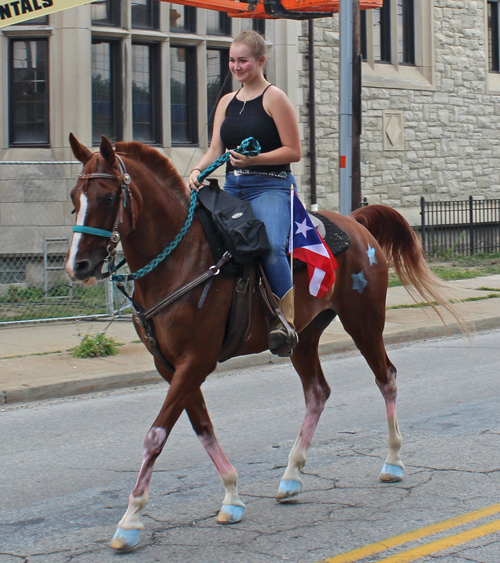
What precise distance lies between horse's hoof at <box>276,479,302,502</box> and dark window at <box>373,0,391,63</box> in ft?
55.5

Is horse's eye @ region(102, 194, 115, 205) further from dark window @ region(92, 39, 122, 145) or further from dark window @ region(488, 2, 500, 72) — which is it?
dark window @ region(488, 2, 500, 72)

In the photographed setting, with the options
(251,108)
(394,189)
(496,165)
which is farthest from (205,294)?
(496,165)

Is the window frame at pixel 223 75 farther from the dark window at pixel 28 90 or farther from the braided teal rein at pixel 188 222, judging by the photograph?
the braided teal rein at pixel 188 222

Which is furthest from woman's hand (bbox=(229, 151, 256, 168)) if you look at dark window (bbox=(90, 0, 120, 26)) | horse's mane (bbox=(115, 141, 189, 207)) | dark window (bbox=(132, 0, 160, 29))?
dark window (bbox=(132, 0, 160, 29))

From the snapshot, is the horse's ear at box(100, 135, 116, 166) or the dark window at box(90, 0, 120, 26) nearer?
the horse's ear at box(100, 135, 116, 166)

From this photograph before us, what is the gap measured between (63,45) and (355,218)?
376 inches

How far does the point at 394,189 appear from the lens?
19.9 metres

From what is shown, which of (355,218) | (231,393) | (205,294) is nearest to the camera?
(205,294)

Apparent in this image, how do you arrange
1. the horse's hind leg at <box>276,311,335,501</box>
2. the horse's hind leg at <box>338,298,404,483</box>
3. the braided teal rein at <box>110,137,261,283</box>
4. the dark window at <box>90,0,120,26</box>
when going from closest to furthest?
the braided teal rein at <box>110,137,261,283</box> < the horse's hind leg at <box>276,311,335,501</box> < the horse's hind leg at <box>338,298,404,483</box> < the dark window at <box>90,0,120,26</box>

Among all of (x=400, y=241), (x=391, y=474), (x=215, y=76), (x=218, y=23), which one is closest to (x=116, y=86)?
(x=215, y=76)

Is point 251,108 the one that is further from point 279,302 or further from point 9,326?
point 9,326

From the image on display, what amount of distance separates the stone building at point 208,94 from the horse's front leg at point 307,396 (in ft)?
27.6

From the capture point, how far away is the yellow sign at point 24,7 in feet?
29.7

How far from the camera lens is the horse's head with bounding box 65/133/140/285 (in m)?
4.11
